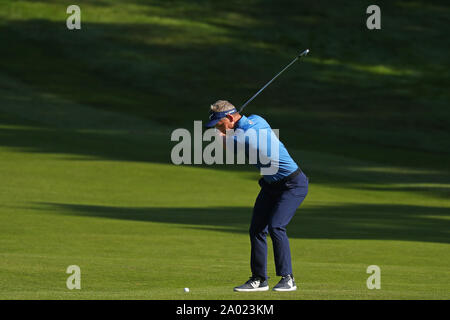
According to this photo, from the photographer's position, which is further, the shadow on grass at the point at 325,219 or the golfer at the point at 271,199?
the shadow on grass at the point at 325,219

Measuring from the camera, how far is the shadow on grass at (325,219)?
2175 centimetres

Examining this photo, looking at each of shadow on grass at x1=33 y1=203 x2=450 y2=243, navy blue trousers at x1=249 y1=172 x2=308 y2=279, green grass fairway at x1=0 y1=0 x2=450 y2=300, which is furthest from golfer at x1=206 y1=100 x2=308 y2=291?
shadow on grass at x1=33 y1=203 x2=450 y2=243

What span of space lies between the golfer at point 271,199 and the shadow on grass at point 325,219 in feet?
30.9

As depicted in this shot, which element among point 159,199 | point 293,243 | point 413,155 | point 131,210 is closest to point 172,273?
point 293,243

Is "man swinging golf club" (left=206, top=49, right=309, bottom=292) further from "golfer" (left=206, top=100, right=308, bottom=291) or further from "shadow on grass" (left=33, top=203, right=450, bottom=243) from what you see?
"shadow on grass" (left=33, top=203, right=450, bottom=243)

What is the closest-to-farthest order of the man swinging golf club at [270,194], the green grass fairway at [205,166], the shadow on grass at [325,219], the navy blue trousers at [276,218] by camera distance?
the man swinging golf club at [270,194] → the navy blue trousers at [276,218] → the green grass fairway at [205,166] → the shadow on grass at [325,219]

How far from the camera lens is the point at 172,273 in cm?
1429

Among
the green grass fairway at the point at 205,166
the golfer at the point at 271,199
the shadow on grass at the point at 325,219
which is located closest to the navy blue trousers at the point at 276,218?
the golfer at the point at 271,199

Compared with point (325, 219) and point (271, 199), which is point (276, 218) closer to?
point (271, 199)

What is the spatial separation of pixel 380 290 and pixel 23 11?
56.5m

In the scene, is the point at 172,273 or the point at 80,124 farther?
the point at 80,124

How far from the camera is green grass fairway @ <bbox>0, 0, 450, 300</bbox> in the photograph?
15250 mm

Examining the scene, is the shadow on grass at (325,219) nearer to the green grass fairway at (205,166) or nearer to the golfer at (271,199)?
the green grass fairway at (205,166)

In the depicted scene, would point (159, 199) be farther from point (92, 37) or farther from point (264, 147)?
point (92, 37)
